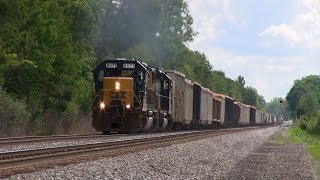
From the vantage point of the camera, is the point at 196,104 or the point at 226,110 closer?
the point at 196,104

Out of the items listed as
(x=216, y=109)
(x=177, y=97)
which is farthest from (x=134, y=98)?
(x=216, y=109)

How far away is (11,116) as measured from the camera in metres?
25.8

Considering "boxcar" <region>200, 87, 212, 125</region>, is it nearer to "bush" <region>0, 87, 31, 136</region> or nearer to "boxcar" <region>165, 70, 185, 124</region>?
"boxcar" <region>165, 70, 185, 124</region>

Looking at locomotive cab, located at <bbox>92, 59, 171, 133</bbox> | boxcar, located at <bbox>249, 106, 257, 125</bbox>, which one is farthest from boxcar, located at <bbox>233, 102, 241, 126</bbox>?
locomotive cab, located at <bbox>92, 59, 171, 133</bbox>

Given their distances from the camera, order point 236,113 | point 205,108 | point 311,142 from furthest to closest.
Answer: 1. point 236,113
2. point 205,108
3. point 311,142

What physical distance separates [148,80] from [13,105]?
7.12 m

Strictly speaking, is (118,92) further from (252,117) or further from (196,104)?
(252,117)

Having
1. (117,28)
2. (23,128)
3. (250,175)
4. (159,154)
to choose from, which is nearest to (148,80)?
(23,128)

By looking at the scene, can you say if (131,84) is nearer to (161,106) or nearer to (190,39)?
(161,106)

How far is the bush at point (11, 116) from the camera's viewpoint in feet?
83.9

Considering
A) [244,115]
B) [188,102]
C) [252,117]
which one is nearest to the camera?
[188,102]

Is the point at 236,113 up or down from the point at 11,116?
up

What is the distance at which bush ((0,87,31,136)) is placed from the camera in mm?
25562

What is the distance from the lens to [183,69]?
7906 cm
